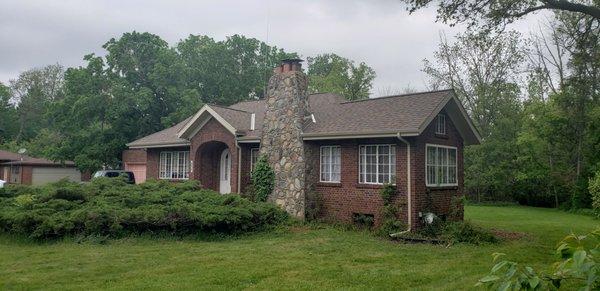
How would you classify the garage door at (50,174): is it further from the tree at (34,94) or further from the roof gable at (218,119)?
the roof gable at (218,119)

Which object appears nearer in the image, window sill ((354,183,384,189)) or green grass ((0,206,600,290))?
green grass ((0,206,600,290))

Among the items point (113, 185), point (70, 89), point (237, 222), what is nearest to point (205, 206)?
point (237, 222)

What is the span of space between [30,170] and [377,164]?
36580 mm

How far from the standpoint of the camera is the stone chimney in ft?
52.8

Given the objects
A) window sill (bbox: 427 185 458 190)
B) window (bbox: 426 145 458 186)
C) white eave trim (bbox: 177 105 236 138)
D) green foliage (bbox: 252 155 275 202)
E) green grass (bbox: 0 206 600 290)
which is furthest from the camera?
white eave trim (bbox: 177 105 236 138)

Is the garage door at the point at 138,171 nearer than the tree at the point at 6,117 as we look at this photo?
Yes

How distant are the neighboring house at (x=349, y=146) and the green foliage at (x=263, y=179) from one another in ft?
0.77

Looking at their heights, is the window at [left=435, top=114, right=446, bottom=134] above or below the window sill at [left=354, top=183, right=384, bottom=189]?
above

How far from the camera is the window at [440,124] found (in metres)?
15.6

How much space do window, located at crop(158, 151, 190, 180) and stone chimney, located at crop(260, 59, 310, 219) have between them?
19.5ft

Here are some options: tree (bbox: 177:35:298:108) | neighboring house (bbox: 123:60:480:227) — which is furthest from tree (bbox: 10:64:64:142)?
neighboring house (bbox: 123:60:480:227)

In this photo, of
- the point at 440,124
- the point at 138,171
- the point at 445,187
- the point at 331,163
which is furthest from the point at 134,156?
the point at 445,187

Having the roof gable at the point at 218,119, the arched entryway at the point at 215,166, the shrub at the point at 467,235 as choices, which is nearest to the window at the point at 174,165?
the arched entryway at the point at 215,166

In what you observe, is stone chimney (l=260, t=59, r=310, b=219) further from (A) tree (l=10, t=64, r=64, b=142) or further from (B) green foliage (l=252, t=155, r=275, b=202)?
(A) tree (l=10, t=64, r=64, b=142)
